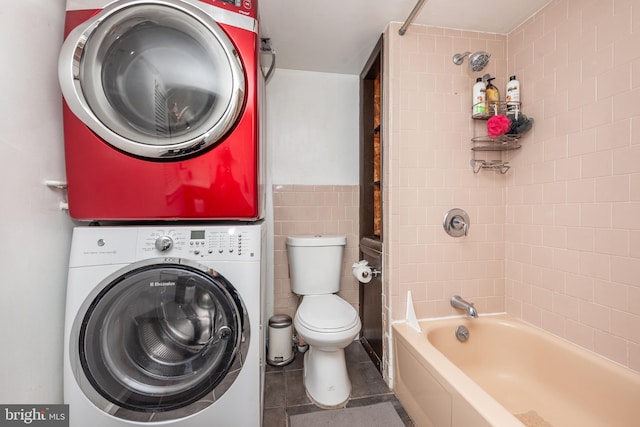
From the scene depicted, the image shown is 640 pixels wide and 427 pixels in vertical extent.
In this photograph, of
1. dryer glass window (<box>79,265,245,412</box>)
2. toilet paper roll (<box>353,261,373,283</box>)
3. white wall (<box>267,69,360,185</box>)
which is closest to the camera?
dryer glass window (<box>79,265,245,412</box>)

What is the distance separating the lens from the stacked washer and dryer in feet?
3.31

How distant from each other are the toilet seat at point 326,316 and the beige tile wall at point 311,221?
1.33 feet

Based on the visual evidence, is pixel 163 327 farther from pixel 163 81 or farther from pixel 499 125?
pixel 499 125

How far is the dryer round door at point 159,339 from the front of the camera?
1.00 metres

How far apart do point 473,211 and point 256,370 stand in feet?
4.83

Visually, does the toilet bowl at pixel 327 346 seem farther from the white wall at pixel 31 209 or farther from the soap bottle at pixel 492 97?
the soap bottle at pixel 492 97

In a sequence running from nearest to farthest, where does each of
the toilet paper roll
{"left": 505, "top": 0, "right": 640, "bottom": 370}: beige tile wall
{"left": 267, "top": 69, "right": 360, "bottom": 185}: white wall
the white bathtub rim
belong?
the white bathtub rim
{"left": 505, "top": 0, "right": 640, "bottom": 370}: beige tile wall
the toilet paper roll
{"left": 267, "top": 69, "right": 360, "bottom": 185}: white wall

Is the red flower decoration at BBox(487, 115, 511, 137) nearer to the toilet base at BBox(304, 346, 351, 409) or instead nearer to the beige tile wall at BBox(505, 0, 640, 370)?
the beige tile wall at BBox(505, 0, 640, 370)

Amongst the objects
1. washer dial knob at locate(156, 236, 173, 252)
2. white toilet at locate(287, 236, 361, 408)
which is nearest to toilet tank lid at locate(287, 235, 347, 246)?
white toilet at locate(287, 236, 361, 408)

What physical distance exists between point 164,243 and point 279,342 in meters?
1.16

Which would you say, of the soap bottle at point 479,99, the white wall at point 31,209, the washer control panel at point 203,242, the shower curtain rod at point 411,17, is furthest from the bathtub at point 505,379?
the shower curtain rod at point 411,17

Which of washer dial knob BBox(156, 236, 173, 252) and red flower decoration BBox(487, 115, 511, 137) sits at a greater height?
red flower decoration BBox(487, 115, 511, 137)

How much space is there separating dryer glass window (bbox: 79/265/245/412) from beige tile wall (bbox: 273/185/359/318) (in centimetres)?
101

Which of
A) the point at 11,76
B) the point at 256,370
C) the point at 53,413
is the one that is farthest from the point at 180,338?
the point at 11,76
